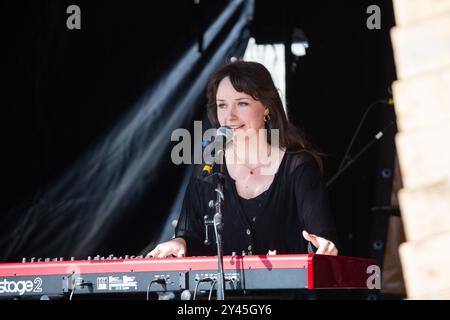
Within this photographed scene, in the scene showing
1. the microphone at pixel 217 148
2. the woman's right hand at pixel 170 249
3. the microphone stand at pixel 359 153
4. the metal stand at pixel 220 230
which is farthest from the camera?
the microphone stand at pixel 359 153

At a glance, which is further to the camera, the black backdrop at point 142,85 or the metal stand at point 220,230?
the black backdrop at point 142,85

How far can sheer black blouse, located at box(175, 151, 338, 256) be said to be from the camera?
11.8 feet

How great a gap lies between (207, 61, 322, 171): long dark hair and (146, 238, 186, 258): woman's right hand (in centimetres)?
87

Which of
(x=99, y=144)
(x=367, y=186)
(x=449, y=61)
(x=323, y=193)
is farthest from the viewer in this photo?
(x=367, y=186)

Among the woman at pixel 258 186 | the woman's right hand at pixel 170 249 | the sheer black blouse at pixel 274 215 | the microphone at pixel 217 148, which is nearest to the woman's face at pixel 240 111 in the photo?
the woman at pixel 258 186

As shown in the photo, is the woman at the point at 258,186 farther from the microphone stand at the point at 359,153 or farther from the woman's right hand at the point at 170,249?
the microphone stand at the point at 359,153

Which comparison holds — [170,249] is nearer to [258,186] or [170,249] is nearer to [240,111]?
[258,186]

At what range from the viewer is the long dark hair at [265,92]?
398 cm

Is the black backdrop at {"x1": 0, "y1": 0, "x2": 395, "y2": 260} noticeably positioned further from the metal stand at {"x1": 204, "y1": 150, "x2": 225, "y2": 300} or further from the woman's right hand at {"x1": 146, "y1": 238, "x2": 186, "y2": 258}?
the metal stand at {"x1": 204, "y1": 150, "x2": 225, "y2": 300}

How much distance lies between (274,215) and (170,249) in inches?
25.1

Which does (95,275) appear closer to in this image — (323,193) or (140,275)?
(140,275)

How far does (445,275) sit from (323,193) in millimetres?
2826
